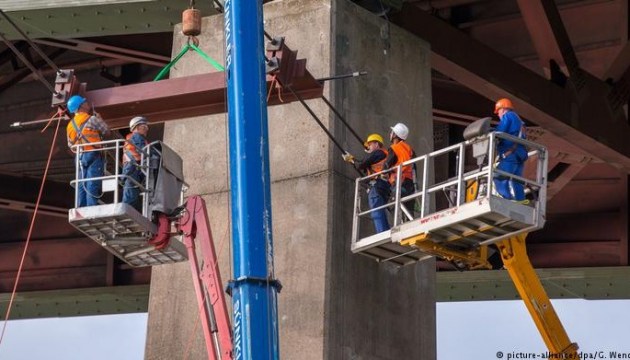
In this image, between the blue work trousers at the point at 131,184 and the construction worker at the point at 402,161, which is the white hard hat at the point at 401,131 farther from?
the blue work trousers at the point at 131,184

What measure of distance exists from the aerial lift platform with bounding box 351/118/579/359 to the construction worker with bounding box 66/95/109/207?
341cm

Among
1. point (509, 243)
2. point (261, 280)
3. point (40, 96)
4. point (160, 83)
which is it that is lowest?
point (261, 280)

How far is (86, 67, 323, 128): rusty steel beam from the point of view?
20.0 metres

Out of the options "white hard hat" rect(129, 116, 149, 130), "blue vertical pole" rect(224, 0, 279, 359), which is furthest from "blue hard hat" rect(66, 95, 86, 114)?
"blue vertical pole" rect(224, 0, 279, 359)

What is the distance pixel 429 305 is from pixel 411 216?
2462 mm

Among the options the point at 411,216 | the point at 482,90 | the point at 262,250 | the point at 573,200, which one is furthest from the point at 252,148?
the point at 573,200

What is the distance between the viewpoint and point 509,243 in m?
20.2

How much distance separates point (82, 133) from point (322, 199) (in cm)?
332

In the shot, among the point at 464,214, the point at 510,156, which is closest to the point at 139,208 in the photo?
the point at 464,214

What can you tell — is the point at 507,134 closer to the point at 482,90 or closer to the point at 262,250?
the point at 262,250

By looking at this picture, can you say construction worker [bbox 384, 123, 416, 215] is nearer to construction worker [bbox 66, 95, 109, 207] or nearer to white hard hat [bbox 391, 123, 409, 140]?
white hard hat [bbox 391, 123, 409, 140]

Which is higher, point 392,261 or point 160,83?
point 160,83

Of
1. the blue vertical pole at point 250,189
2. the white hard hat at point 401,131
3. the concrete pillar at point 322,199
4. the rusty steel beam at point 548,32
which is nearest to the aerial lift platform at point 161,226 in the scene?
the concrete pillar at point 322,199

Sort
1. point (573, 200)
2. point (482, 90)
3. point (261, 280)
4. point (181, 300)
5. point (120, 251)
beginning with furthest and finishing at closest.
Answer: point (573, 200)
point (482, 90)
point (181, 300)
point (120, 251)
point (261, 280)
